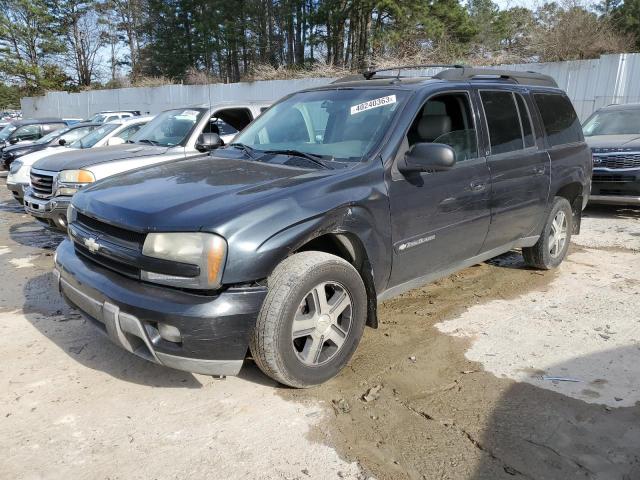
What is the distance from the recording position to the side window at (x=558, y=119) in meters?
4.92

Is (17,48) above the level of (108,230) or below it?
above

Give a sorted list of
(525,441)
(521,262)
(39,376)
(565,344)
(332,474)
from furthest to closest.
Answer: (521,262) < (565,344) < (39,376) < (525,441) < (332,474)

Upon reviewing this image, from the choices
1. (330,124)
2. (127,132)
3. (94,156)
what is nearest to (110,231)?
(330,124)

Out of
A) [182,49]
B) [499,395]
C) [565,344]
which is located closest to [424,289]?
[565,344]

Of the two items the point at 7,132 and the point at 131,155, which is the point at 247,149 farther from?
the point at 7,132

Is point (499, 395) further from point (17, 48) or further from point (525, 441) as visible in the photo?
point (17, 48)

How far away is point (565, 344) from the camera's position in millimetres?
3744

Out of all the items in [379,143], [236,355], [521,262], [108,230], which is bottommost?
[521,262]

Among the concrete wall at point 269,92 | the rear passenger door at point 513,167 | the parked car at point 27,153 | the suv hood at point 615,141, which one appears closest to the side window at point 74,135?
the parked car at point 27,153

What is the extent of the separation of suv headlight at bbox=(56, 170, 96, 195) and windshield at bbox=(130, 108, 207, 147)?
1234 mm

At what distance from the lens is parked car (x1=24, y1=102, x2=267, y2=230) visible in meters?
5.99

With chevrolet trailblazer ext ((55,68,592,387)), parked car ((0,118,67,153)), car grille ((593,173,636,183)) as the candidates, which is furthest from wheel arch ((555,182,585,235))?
parked car ((0,118,67,153))

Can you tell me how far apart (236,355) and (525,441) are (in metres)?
1.57

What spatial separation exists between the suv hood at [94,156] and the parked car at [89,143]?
1.47 m
